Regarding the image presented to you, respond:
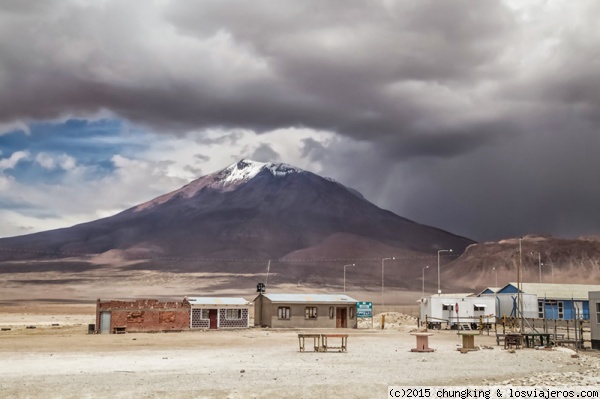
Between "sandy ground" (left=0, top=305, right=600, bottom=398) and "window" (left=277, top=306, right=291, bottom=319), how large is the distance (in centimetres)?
2862

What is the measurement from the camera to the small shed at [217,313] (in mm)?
77181

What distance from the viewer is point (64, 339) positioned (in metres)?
59.9

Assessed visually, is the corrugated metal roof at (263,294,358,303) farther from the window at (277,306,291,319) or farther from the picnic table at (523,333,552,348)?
the picnic table at (523,333,552,348)

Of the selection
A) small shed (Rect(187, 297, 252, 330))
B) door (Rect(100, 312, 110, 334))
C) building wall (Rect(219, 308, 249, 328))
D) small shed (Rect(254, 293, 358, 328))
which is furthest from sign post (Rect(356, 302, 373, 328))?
door (Rect(100, 312, 110, 334))

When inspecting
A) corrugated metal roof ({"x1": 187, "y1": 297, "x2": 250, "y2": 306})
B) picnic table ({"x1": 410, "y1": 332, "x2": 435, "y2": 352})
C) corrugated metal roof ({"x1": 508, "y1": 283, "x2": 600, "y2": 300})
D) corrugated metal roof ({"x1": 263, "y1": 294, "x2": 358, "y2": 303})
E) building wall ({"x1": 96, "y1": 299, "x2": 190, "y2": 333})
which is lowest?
picnic table ({"x1": 410, "y1": 332, "x2": 435, "y2": 352})

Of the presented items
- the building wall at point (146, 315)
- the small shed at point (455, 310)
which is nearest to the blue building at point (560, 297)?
the small shed at point (455, 310)

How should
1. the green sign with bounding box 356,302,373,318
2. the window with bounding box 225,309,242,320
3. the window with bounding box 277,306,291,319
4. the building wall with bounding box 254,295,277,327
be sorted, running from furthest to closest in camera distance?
the green sign with bounding box 356,302,373,318, the building wall with bounding box 254,295,277,327, the window with bounding box 277,306,291,319, the window with bounding box 225,309,242,320

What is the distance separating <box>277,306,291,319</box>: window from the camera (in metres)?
82.1

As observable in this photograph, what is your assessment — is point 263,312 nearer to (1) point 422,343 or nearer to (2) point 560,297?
(1) point 422,343

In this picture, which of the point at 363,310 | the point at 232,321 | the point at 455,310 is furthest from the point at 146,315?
the point at 455,310

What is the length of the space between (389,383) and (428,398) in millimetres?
4533

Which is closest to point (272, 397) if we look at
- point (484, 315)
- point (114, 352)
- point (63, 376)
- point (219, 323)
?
point (63, 376)

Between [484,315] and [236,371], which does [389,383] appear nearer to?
[236,371]

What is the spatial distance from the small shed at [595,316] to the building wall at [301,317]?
3959 centimetres
